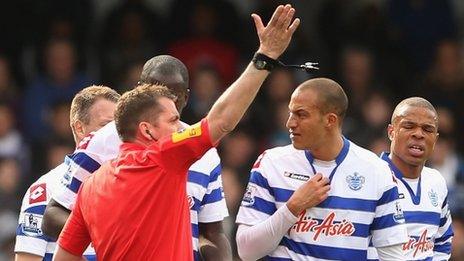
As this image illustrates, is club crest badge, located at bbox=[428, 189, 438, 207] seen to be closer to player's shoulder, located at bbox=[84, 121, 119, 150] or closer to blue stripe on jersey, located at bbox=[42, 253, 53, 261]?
player's shoulder, located at bbox=[84, 121, 119, 150]

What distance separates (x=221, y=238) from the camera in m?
6.89

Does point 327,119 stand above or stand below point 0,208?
above

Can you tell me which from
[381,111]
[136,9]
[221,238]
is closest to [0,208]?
[136,9]

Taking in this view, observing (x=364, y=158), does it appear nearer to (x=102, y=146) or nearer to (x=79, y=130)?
(x=102, y=146)

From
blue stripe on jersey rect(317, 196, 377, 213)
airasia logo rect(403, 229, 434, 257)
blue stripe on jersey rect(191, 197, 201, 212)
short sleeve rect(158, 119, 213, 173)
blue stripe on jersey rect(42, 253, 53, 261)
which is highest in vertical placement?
short sleeve rect(158, 119, 213, 173)

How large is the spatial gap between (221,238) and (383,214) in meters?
0.82

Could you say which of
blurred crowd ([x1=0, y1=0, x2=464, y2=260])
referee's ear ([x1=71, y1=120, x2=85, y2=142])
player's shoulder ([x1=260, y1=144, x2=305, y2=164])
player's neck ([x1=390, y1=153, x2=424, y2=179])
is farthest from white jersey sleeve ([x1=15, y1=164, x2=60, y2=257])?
blurred crowd ([x1=0, y1=0, x2=464, y2=260])

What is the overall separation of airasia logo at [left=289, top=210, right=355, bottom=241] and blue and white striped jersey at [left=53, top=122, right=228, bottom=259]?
17.2 inches

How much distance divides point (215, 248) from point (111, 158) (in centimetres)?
75

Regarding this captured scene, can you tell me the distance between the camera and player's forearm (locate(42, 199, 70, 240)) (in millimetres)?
6395

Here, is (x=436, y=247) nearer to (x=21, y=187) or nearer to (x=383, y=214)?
A: (x=383, y=214)

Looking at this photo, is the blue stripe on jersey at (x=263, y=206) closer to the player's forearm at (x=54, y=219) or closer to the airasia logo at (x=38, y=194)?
the player's forearm at (x=54, y=219)

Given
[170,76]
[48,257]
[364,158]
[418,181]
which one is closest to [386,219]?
[364,158]

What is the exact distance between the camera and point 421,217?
7254 mm
